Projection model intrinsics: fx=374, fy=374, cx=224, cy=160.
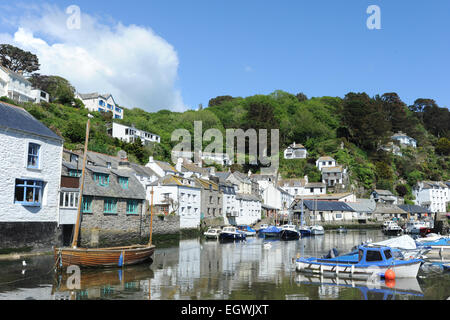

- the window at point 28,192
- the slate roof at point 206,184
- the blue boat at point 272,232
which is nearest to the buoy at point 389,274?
the window at point 28,192

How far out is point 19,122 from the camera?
2819 centimetres

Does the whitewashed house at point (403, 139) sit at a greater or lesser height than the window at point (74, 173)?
greater

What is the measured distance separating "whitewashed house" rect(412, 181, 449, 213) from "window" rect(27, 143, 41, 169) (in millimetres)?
106211

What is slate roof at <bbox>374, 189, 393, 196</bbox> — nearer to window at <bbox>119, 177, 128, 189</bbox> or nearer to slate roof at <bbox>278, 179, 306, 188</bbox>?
slate roof at <bbox>278, 179, 306, 188</bbox>

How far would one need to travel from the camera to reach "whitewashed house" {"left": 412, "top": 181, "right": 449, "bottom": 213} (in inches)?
4232

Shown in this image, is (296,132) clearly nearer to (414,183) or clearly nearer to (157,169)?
(414,183)

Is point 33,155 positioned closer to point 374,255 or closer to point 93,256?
point 93,256

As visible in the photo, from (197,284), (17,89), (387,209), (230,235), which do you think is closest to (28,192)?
(197,284)

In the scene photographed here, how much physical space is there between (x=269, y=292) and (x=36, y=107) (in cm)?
6440

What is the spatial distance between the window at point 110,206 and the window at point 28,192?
20.8 ft

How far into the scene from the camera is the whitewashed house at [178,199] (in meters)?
48.3

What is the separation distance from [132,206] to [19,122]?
13.7m

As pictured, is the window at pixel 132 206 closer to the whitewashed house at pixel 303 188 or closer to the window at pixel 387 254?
the window at pixel 387 254
